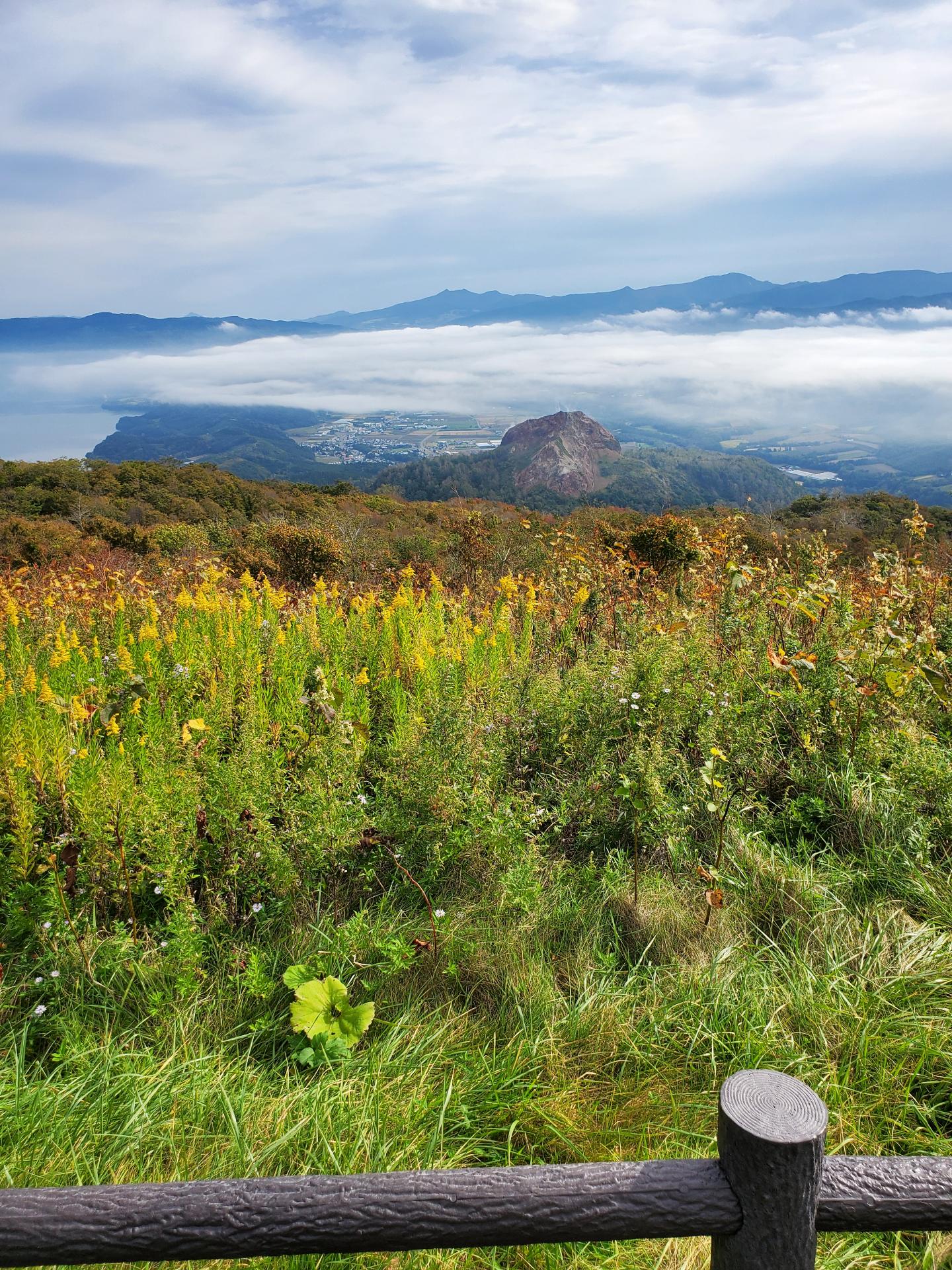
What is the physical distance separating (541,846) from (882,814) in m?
1.59

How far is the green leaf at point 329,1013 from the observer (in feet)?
7.95

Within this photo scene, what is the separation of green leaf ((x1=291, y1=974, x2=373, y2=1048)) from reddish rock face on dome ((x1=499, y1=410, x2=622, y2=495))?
7952 cm

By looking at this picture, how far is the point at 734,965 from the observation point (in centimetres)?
275

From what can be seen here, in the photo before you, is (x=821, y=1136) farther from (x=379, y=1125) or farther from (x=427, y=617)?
(x=427, y=617)

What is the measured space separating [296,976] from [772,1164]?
1.84 m

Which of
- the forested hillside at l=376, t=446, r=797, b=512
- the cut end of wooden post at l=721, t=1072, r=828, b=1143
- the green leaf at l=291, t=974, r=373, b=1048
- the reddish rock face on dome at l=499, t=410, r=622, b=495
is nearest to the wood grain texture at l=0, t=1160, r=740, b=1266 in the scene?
the cut end of wooden post at l=721, t=1072, r=828, b=1143

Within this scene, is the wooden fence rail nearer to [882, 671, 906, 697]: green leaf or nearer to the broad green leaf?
the broad green leaf

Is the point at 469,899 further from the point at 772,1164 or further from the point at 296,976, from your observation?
the point at 772,1164

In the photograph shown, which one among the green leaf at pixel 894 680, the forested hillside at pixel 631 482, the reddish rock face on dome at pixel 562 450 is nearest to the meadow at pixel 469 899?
the green leaf at pixel 894 680

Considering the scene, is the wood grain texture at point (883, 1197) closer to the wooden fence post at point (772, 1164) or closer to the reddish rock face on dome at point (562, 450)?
the wooden fence post at point (772, 1164)

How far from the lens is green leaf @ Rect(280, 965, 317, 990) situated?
8.39 ft

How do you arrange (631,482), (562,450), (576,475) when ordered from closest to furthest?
(576,475)
(631,482)
(562,450)

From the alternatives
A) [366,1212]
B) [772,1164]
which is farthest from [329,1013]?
[772,1164]

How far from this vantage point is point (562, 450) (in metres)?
97.4
